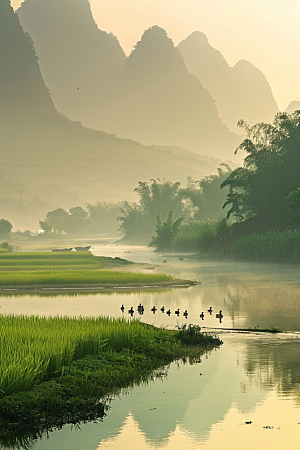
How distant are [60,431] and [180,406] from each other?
105 inches

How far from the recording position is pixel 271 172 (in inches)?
2758

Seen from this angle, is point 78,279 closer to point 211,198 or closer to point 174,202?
point 211,198

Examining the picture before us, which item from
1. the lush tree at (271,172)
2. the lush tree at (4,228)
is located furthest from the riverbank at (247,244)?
the lush tree at (4,228)

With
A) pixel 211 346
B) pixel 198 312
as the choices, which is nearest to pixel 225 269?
pixel 198 312

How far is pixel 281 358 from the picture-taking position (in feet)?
58.6

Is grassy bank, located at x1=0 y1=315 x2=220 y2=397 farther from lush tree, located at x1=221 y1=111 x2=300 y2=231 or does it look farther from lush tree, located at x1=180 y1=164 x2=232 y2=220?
lush tree, located at x1=180 y1=164 x2=232 y2=220

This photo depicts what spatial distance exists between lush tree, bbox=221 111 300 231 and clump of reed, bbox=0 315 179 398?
4993cm

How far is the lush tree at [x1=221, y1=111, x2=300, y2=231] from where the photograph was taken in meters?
69.0

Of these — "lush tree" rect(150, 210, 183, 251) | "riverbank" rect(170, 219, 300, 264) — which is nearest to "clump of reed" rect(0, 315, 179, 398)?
"riverbank" rect(170, 219, 300, 264)

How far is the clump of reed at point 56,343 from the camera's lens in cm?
1312

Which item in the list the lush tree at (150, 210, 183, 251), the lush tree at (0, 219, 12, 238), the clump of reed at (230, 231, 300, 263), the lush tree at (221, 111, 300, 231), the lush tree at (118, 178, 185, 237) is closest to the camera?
the clump of reed at (230, 231, 300, 263)

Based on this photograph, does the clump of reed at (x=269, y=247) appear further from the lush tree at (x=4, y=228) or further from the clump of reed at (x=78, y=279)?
the lush tree at (x=4, y=228)

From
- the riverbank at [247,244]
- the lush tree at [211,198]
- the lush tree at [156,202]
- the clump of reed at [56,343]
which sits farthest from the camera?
the lush tree at [156,202]

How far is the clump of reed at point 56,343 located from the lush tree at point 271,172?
164ft
